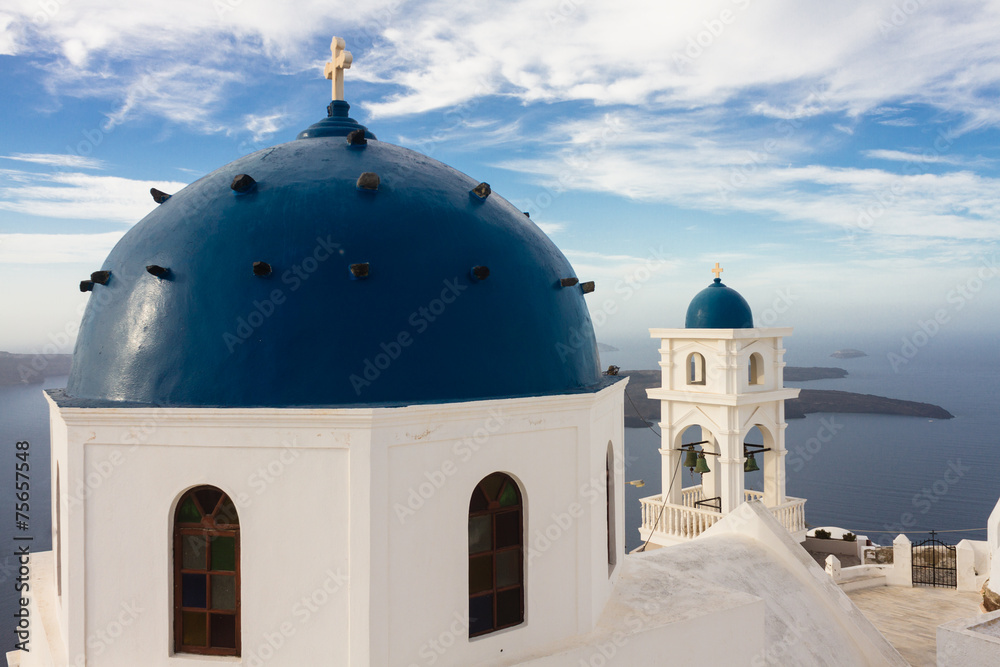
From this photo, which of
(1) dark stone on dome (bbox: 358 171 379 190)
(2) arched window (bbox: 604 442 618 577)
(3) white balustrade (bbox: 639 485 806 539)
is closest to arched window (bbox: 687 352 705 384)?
(3) white balustrade (bbox: 639 485 806 539)

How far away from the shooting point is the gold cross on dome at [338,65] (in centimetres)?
834

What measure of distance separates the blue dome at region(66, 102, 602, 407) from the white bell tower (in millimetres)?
11209

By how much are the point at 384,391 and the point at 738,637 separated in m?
5.25

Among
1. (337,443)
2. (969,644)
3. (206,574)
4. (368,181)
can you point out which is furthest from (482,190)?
(969,644)

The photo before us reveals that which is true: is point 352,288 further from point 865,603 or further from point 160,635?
point 865,603

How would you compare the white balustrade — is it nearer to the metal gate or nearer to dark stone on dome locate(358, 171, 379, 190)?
the metal gate

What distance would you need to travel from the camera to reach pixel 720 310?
58.7ft

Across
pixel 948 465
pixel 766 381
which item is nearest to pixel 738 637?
pixel 766 381

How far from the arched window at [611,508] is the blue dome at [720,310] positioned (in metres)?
10.4

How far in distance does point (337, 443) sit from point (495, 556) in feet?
6.69

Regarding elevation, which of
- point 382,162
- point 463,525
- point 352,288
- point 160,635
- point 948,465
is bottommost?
point 948,465

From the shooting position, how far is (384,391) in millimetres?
6129

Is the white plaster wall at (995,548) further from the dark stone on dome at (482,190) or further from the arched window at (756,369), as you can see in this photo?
the dark stone on dome at (482,190)

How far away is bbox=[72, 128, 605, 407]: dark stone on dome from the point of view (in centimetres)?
612
